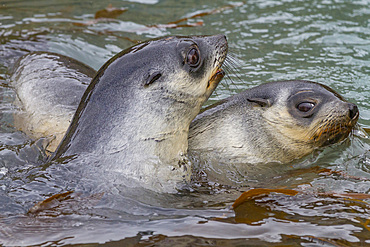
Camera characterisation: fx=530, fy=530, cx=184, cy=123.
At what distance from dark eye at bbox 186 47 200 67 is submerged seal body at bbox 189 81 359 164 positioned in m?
0.83

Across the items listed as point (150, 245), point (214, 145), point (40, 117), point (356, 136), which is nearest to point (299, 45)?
point (356, 136)

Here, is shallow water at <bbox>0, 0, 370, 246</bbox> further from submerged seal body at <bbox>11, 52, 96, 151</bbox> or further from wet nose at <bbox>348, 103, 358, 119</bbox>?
wet nose at <bbox>348, 103, 358, 119</bbox>

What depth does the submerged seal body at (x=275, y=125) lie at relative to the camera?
461cm

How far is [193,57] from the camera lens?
4145 mm

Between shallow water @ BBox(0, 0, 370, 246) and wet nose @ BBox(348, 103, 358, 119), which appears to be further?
wet nose @ BBox(348, 103, 358, 119)

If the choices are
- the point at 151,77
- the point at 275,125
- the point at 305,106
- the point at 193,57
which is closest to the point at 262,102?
the point at 275,125

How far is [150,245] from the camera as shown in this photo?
3.01 m

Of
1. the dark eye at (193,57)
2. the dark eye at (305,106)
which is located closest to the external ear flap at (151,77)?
the dark eye at (193,57)

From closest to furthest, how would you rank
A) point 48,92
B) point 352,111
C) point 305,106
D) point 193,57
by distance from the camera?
point 193,57 < point 352,111 < point 305,106 < point 48,92

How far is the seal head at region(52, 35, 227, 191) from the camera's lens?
12.7 ft

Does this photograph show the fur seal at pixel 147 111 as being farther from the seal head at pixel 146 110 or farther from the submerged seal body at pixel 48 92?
Answer: the submerged seal body at pixel 48 92

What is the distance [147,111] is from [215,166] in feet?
3.04

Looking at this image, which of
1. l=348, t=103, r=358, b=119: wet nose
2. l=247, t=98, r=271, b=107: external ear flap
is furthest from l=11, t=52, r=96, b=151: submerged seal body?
l=348, t=103, r=358, b=119: wet nose

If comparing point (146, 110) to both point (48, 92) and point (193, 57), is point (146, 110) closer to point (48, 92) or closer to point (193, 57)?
point (193, 57)
